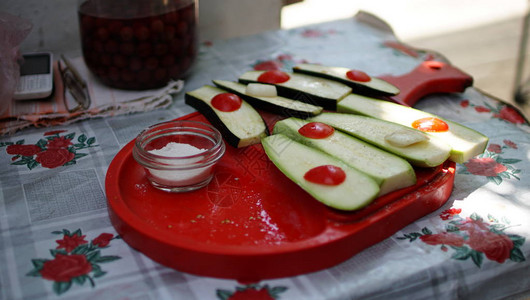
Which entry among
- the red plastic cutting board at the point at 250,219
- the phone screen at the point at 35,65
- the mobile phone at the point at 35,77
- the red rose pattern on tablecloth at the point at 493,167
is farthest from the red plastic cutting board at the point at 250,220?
the phone screen at the point at 35,65

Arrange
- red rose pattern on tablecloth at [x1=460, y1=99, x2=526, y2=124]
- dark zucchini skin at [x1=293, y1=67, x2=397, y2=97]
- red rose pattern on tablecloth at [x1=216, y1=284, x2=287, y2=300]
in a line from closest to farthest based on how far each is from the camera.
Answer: red rose pattern on tablecloth at [x1=216, y1=284, x2=287, y2=300]
dark zucchini skin at [x1=293, y1=67, x2=397, y2=97]
red rose pattern on tablecloth at [x1=460, y1=99, x2=526, y2=124]

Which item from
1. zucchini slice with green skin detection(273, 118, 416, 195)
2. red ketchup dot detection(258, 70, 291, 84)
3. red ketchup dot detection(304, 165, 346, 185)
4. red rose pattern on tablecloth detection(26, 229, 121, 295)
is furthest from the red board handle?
red rose pattern on tablecloth detection(26, 229, 121, 295)

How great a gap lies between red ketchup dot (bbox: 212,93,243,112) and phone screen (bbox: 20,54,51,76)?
1.77 feet

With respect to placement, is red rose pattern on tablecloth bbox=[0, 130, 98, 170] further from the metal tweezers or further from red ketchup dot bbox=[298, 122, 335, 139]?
red ketchup dot bbox=[298, 122, 335, 139]

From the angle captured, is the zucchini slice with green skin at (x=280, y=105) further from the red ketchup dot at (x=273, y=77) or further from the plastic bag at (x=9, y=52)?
the plastic bag at (x=9, y=52)

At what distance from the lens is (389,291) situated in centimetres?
80

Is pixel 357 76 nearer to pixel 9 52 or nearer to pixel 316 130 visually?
pixel 316 130

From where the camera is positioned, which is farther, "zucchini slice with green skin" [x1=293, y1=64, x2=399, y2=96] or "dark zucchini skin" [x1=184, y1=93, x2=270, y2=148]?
"zucchini slice with green skin" [x1=293, y1=64, x2=399, y2=96]

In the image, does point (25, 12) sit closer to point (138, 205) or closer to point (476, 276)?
point (138, 205)

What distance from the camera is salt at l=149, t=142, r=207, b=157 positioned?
99 cm

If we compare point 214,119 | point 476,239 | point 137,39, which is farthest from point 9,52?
point 476,239

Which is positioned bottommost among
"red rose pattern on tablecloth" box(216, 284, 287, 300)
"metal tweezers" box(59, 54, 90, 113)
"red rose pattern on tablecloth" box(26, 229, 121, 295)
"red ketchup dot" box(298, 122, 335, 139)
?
"red rose pattern on tablecloth" box(26, 229, 121, 295)

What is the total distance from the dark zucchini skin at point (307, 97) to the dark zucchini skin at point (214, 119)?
16 cm

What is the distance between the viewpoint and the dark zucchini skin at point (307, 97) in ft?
3.94
